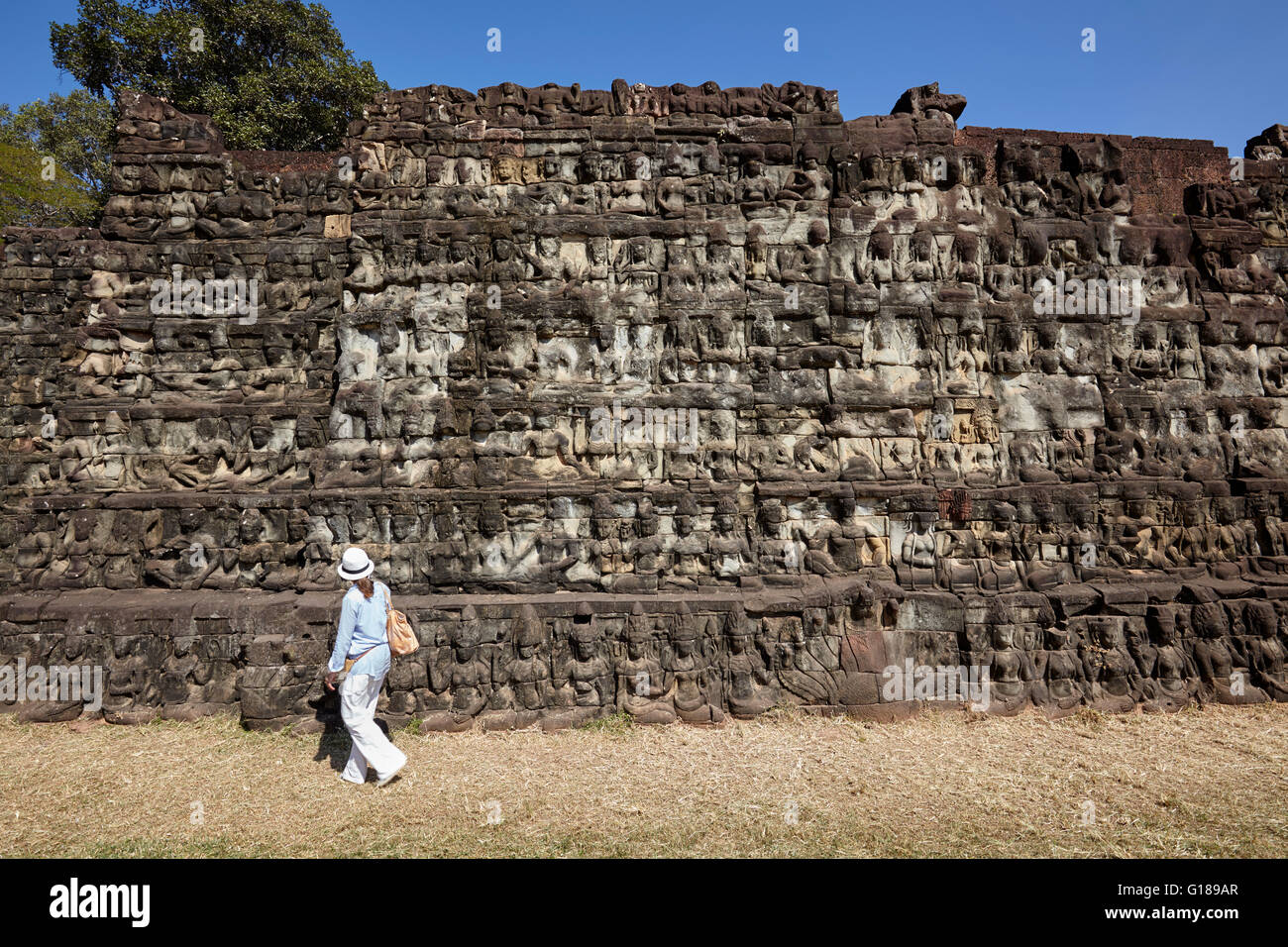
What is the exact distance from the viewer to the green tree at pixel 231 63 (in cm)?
1537

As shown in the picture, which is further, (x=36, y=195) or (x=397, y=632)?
(x=36, y=195)

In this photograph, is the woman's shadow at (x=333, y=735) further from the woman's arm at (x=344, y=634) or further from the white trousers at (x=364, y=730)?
the woman's arm at (x=344, y=634)

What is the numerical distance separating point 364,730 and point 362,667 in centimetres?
52

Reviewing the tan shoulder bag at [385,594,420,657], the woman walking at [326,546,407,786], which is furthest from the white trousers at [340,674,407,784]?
the tan shoulder bag at [385,594,420,657]

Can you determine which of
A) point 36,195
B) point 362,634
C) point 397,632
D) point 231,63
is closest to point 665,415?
point 397,632

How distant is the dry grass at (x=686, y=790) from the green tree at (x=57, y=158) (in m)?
16.1

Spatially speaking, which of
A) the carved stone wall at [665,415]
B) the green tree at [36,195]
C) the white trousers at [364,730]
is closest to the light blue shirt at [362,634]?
the white trousers at [364,730]

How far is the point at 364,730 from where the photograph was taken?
552cm

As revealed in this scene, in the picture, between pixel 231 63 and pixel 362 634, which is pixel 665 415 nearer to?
pixel 362 634

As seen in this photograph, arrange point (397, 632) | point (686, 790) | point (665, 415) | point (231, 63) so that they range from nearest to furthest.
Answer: point (686, 790) < point (397, 632) < point (665, 415) < point (231, 63)

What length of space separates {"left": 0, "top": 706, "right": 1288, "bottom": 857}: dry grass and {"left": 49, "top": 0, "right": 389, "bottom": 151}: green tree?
1483 cm

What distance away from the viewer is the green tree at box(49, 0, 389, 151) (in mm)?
15367

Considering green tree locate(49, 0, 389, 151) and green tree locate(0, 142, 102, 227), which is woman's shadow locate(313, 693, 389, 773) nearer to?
green tree locate(49, 0, 389, 151)

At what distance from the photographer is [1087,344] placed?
8.04 metres
